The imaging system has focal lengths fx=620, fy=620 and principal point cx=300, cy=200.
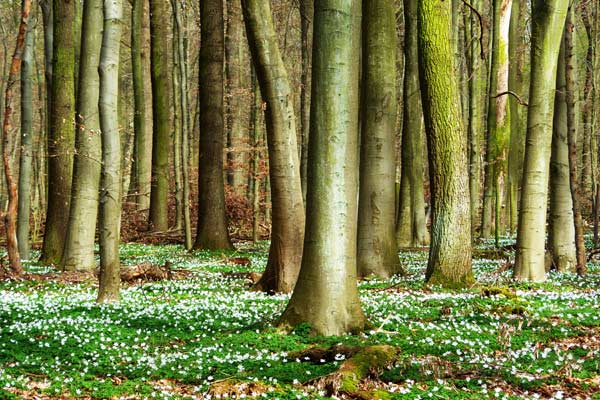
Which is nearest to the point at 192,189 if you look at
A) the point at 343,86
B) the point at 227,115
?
the point at 227,115

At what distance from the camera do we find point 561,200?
14148 millimetres

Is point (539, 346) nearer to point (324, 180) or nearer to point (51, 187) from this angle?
point (324, 180)

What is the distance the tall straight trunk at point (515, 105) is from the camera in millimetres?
27750

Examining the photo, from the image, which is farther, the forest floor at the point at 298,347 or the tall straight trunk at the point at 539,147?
the tall straight trunk at the point at 539,147

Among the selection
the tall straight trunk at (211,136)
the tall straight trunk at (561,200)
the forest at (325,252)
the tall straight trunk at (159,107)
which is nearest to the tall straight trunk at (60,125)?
the forest at (325,252)

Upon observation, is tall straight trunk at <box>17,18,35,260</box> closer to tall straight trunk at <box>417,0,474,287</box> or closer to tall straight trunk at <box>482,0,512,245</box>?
tall straight trunk at <box>417,0,474,287</box>

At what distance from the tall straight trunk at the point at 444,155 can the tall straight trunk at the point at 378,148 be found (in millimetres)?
1964

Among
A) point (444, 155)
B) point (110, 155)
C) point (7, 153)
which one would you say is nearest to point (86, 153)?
point (7, 153)

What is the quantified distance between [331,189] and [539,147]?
6112mm

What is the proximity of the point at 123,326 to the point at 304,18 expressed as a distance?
17672 millimetres

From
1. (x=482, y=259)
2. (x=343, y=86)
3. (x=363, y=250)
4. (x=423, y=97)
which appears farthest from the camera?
(x=482, y=259)

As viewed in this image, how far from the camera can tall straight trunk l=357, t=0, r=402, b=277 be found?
13.6 meters

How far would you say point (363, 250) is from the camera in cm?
1366

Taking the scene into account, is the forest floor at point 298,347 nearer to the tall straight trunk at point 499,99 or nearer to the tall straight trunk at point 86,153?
the tall straight trunk at point 86,153
